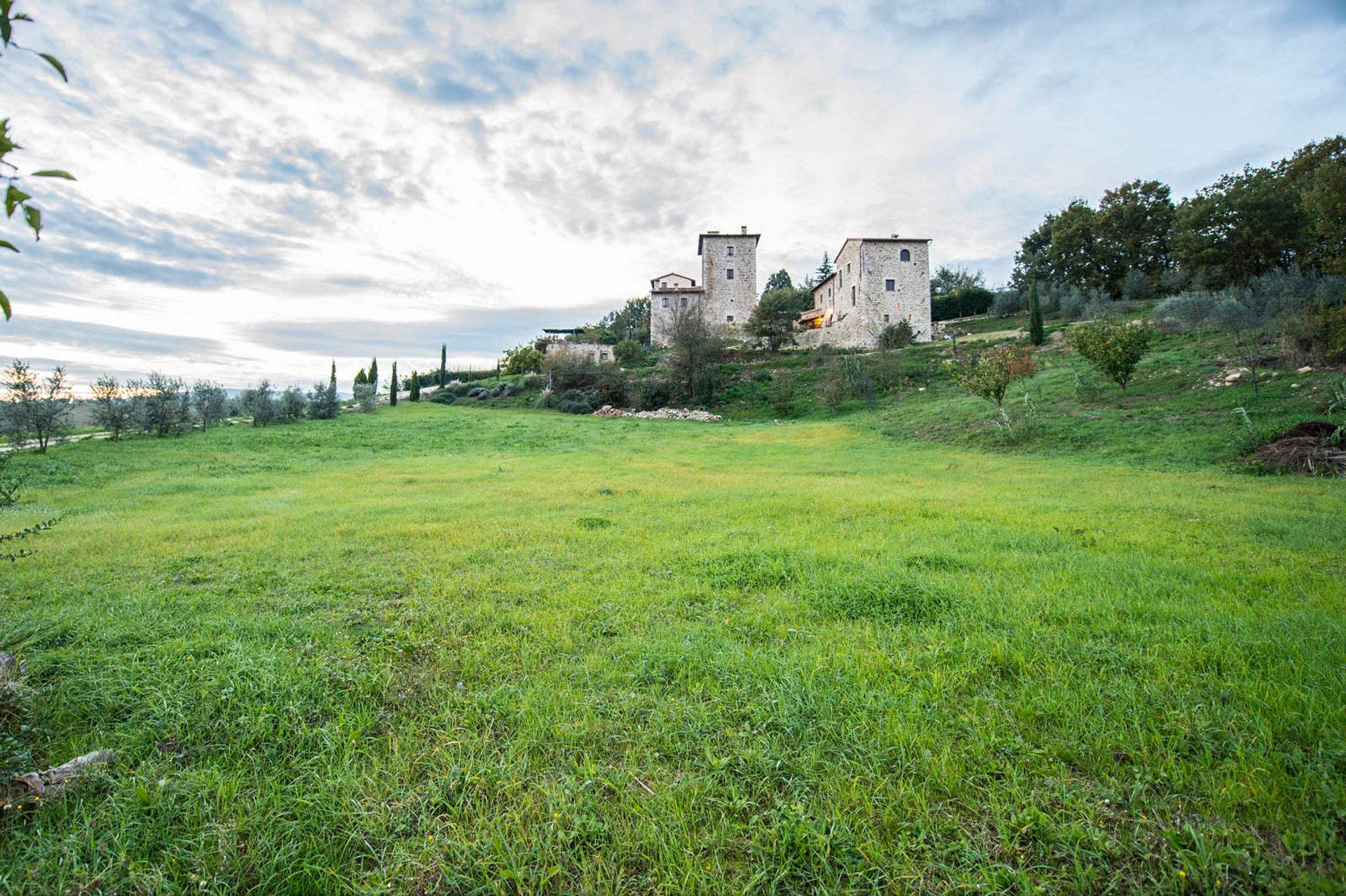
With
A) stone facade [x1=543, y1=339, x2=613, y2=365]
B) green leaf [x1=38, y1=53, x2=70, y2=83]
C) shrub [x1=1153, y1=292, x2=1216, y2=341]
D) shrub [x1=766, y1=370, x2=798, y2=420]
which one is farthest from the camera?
stone facade [x1=543, y1=339, x2=613, y2=365]

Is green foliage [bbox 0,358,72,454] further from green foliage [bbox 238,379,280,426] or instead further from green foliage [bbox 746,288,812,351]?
green foliage [bbox 746,288,812,351]

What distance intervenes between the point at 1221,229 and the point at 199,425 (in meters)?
56.4

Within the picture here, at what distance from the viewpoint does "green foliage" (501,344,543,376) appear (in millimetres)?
52938

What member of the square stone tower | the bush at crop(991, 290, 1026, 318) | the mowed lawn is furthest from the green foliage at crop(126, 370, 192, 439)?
the bush at crop(991, 290, 1026, 318)

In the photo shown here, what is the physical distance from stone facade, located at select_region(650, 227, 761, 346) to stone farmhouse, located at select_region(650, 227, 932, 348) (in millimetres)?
71

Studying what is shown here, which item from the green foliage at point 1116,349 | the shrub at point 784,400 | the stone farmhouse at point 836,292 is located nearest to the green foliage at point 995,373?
the green foliage at point 1116,349

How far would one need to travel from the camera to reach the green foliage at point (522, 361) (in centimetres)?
5294

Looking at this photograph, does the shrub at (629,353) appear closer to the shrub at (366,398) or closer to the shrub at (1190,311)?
the shrub at (366,398)

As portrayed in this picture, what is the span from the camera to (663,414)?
33.5m

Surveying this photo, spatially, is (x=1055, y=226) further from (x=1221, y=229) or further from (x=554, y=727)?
(x=554, y=727)

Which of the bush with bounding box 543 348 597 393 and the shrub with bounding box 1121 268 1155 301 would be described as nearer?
the shrub with bounding box 1121 268 1155 301

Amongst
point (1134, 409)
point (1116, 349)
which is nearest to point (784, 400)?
point (1116, 349)

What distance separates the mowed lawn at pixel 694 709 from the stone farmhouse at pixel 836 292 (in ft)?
117

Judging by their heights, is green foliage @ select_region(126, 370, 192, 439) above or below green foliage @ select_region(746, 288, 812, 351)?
below
